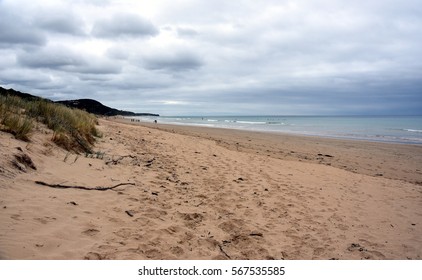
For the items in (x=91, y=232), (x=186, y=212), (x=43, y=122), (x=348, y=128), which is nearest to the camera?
(x=91, y=232)

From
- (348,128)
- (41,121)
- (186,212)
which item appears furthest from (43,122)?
(348,128)

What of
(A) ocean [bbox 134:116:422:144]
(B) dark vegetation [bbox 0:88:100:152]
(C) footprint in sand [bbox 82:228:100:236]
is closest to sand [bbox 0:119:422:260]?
(C) footprint in sand [bbox 82:228:100:236]

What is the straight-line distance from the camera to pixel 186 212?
5.20 meters

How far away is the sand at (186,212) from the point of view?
368 cm

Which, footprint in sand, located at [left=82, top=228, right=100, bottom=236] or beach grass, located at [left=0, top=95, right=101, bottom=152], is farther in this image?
beach grass, located at [left=0, top=95, right=101, bottom=152]

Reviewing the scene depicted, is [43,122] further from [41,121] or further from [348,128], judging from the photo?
[348,128]

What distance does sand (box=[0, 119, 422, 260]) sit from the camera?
145 inches

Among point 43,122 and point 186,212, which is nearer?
point 186,212

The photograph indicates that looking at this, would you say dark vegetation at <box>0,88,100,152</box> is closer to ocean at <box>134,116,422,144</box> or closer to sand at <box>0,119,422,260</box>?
sand at <box>0,119,422,260</box>

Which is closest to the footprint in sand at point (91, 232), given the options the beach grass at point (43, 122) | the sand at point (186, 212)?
the sand at point (186, 212)

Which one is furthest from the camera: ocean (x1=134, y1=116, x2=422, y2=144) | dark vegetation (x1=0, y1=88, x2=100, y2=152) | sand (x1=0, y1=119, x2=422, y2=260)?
ocean (x1=134, y1=116, x2=422, y2=144)

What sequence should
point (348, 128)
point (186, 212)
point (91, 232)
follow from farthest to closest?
point (348, 128) < point (186, 212) < point (91, 232)

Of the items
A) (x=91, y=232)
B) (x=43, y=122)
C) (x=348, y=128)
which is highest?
(x=348, y=128)

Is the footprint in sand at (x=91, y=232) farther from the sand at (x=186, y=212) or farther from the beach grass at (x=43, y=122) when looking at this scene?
the beach grass at (x=43, y=122)
